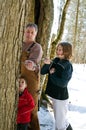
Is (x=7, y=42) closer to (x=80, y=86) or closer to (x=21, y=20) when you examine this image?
(x=21, y=20)

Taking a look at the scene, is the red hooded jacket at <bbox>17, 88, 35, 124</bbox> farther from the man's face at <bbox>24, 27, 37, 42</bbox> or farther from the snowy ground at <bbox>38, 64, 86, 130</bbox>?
the snowy ground at <bbox>38, 64, 86, 130</bbox>

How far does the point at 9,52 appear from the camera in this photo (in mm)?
3695

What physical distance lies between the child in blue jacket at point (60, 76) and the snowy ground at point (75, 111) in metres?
1.05

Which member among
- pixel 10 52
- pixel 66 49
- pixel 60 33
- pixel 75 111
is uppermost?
pixel 10 52

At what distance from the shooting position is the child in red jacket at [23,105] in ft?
15.0

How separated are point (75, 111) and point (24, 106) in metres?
4.45

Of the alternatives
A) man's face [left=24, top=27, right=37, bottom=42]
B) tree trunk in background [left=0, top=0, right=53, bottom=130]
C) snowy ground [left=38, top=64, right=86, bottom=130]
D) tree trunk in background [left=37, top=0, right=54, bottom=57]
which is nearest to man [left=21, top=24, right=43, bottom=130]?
man's face [left=24, top=27, right=37, bottom=42]

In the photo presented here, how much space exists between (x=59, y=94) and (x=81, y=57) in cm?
2269

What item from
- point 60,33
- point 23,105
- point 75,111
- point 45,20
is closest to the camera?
point 23,105

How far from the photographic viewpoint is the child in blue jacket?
208 inches

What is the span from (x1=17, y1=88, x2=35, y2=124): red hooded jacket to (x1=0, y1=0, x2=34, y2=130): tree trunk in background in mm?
553

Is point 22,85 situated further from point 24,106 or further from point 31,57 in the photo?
point 31,57

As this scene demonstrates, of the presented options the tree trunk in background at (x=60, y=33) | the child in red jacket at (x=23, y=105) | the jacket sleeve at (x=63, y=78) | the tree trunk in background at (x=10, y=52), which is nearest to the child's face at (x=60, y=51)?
the jacket sleeve at (x=63, y=78)

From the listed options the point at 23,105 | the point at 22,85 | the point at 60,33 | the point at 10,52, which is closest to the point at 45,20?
the point at 60,33
